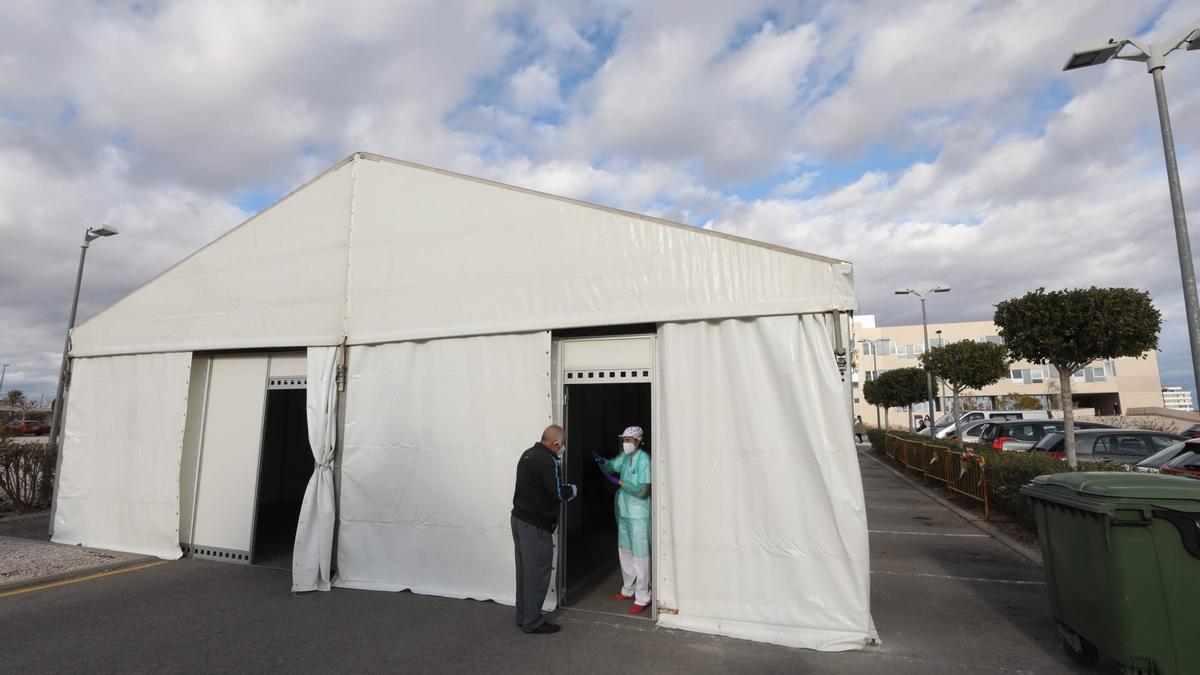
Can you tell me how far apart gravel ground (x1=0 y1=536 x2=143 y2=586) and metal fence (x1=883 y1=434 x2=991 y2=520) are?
13303 millimetres

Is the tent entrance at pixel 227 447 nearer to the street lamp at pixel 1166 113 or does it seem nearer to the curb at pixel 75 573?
the curb at pixel 75 573

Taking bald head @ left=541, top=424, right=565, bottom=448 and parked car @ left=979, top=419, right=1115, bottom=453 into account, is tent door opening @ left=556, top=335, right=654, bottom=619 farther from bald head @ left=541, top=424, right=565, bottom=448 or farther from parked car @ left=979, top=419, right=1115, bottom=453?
parked car @ left=979, top=419, right=1115, bottom=453

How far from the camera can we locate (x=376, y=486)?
6777mm

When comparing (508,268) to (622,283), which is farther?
(508,268)

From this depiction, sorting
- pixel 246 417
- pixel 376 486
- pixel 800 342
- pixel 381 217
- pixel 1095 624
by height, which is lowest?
pixel 1095 624

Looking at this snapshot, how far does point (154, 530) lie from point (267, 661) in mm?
4867

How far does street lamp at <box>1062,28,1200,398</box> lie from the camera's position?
7.31m

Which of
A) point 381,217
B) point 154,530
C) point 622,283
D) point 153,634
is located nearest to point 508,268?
point 622,283

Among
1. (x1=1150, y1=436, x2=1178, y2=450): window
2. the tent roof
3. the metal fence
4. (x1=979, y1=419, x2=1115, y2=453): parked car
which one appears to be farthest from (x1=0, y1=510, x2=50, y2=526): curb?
(x1=979, y1=419, x2=1115, y2=453): parked car

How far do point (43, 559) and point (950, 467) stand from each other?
15.9m

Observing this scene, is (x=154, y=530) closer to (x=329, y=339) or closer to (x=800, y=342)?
(x=329, y=339)

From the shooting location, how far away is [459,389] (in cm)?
655

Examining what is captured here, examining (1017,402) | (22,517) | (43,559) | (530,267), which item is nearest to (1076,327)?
(530,267)

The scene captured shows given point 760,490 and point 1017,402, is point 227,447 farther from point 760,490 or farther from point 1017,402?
point 1017,402
